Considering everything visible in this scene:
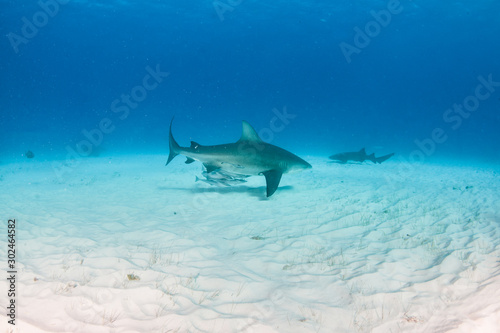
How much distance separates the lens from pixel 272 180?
8.70 metres

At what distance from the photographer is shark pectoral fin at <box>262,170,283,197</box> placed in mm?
8355

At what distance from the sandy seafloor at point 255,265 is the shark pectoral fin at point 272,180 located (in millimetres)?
591

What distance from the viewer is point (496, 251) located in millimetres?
4875

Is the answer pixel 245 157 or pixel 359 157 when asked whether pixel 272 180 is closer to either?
pixel 245 157

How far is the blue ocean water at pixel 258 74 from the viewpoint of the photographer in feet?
155

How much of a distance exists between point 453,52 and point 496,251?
336 ft

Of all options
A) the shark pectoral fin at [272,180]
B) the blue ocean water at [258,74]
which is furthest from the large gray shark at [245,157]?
the blue ocean water at [258,74]

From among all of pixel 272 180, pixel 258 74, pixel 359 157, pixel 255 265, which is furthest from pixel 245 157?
pixel 258 74

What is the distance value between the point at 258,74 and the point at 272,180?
5431 inches

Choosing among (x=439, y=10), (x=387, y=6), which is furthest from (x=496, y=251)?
(x=439, y=10)

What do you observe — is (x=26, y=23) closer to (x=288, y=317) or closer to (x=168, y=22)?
(x=168, y=22)

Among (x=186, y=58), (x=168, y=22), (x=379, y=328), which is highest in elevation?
(x=186, y=58)
